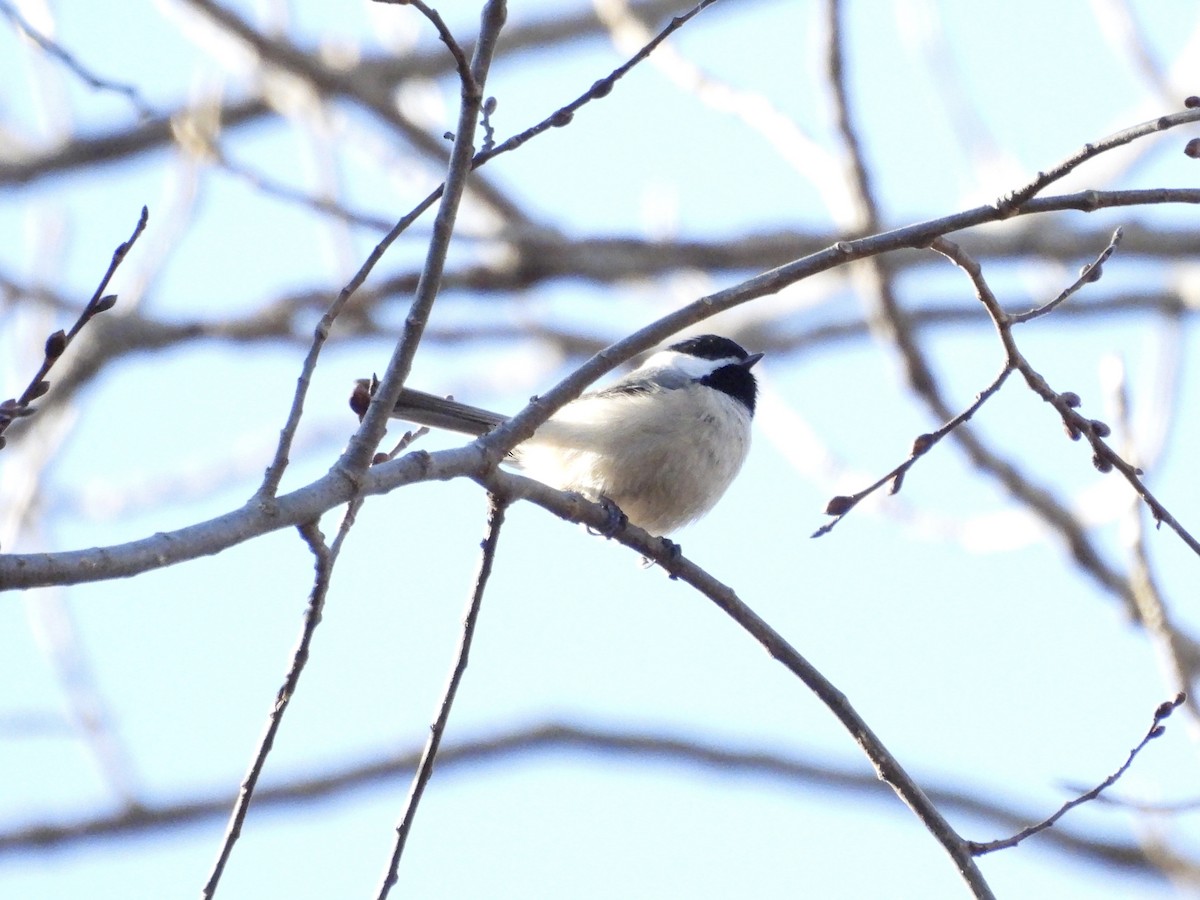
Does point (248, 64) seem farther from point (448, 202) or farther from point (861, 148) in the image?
point (448, 202)

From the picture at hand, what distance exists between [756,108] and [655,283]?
176 centimetres

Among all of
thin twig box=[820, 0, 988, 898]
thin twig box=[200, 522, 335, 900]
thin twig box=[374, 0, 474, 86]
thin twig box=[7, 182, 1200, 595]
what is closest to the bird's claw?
thin twig box=[7, 182, 1200, 595]

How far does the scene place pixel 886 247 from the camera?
2717 millimetres

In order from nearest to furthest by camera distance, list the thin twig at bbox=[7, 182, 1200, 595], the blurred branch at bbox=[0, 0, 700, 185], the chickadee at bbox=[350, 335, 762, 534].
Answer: the thin twig at bbox=[7, 182, 1200, 595] → the chickadee at bbox=[350, 335, 762, 534] → the blurred branch at bbox=[0, 0, 700, 185]

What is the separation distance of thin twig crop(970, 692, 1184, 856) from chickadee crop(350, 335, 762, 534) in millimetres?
2174

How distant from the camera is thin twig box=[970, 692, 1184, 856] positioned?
2.86m

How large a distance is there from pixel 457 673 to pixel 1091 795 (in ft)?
4.34

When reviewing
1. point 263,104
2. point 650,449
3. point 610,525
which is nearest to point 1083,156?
point 610,525

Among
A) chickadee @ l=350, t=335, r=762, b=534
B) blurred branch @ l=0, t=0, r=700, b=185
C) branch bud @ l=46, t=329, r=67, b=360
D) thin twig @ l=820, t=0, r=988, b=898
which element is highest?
blurred branch @ l=0, t=0, r=700, b=185

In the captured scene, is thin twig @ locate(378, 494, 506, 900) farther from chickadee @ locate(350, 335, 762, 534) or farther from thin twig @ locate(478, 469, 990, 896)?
chickadee @ locate(350, 335, 762, 534)

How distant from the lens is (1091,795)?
2883 millimetres

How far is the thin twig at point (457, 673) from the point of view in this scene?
286 centimetres

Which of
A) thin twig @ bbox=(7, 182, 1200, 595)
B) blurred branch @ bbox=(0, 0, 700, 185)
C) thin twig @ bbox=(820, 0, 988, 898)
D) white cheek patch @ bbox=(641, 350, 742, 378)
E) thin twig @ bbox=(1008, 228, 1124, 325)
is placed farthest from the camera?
blurred branch @ bbox=(0, 0, 700, 185)

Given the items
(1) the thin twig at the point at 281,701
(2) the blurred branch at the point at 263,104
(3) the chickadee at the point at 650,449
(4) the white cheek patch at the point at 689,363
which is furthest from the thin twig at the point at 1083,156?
(2) the blurred branch at the point at 263,104
